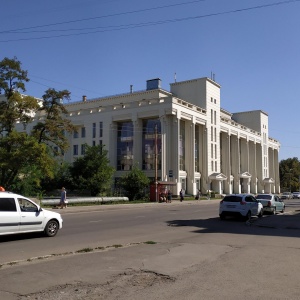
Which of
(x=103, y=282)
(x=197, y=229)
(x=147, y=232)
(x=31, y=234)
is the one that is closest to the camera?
(x=103, y=282)

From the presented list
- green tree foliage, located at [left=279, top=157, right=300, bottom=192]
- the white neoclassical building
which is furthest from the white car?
green tree foliage, located at [left=279, top=157, right=300, bottom=192]

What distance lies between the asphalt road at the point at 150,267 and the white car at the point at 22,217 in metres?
0.38

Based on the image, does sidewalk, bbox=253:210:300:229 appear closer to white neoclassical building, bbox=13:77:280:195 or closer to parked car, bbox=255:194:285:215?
parked car, bbox=255:194:285:215

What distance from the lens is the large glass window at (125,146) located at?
65.8m

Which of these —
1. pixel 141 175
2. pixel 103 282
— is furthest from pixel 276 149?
pixel 103 282

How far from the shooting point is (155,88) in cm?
7288

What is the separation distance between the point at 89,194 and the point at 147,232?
34.7 metres

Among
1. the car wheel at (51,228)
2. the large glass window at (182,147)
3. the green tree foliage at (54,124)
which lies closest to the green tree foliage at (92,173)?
the green tree foliage at (54,124)

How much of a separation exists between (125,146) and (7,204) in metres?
53.7

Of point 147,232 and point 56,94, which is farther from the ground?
point 56,94

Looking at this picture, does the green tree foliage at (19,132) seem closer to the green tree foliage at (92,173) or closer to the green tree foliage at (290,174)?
the green tree foliage at (92,173)

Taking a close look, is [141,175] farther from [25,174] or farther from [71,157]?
[71,157]

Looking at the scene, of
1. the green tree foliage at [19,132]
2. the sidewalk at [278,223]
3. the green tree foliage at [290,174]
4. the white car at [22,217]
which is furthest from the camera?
the green tree foliage at [290,174]

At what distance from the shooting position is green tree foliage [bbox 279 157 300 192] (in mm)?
126175
